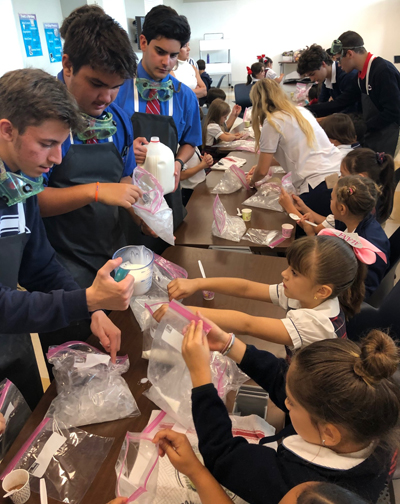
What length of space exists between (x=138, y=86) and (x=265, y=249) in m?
1.09

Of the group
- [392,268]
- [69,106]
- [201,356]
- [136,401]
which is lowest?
[392,268]

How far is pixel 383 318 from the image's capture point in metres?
1.52

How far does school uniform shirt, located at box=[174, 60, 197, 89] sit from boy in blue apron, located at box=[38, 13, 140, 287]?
2.92m

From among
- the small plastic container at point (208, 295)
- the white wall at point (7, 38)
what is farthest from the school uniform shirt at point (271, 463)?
the white wall at point (7, 38)

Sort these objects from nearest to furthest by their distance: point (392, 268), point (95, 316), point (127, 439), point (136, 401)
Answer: point (127, 439) < point (136, 401) < point (95, 316) < point (392, 268)

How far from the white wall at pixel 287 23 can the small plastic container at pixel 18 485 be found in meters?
10.2

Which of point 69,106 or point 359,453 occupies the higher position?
point 69,106

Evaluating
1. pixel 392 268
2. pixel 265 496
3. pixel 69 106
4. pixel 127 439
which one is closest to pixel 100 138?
pixel 69 106

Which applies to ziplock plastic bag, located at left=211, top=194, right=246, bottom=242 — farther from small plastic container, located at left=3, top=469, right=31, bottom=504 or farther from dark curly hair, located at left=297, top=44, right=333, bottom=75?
dark curly hair, located at left=297, top=44, right=333, bottom=75

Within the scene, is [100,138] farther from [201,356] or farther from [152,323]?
[201,356]

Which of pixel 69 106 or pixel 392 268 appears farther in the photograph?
pixel 392 268

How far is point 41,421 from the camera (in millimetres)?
969

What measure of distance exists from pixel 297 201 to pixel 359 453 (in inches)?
71.1

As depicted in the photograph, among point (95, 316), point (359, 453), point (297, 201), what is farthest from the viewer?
point (297, 201)
